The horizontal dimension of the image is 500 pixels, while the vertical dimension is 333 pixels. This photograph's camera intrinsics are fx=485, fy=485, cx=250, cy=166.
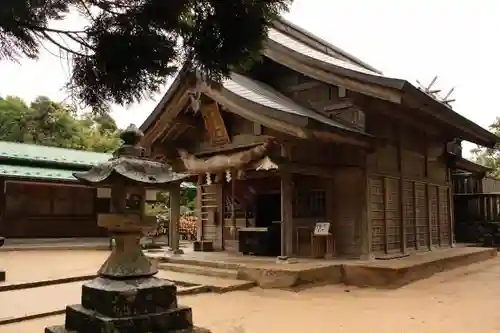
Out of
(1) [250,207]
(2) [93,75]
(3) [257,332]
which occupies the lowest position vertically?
(3) [257,332]

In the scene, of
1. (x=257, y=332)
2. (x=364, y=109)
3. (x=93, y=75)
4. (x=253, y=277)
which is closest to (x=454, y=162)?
(x=364, y=109)

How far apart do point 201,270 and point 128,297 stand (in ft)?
17.4

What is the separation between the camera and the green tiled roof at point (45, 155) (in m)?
17.8

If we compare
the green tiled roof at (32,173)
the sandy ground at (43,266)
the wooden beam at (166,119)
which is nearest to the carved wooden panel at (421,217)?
the wooden beam at (166,119)

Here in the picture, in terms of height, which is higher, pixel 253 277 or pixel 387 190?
pixel 387 190

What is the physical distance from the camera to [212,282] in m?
8.52

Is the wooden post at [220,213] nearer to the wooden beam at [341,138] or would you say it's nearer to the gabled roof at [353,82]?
the gabled roof at [353,82]

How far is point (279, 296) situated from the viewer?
7.72m

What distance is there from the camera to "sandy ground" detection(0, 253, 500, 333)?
562 centimetres

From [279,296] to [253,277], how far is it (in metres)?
1.06

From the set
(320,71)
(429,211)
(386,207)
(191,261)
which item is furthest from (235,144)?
(429,211)

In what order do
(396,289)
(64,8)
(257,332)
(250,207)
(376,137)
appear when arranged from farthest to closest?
(250,207), (376,137), (396,289), (257,332), (64,8)

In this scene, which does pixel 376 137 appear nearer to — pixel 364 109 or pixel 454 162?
pixel 364 109

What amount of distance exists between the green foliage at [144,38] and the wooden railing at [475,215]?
14988 mm
